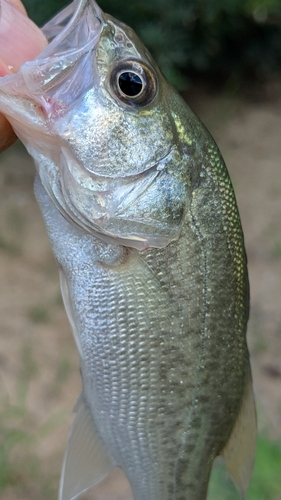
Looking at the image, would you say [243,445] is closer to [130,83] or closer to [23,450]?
[130,83]

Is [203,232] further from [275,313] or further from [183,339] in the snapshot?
[275,313]

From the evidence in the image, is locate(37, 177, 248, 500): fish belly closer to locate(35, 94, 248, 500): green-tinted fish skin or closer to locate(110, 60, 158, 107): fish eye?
locate(35, 94, 248, 500): green-tinted fish skin

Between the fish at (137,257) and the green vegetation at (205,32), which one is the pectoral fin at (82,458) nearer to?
the fish at (137,257)

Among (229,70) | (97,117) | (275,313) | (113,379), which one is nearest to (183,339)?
(113,379)

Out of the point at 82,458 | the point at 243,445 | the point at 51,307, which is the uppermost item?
the point at 243,445

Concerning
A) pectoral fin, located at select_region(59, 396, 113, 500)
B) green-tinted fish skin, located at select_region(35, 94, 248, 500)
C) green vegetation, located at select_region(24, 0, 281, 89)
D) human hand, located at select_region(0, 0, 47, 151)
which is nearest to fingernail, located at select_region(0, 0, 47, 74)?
human hand, located at select_region(0, 0, 47, 151)

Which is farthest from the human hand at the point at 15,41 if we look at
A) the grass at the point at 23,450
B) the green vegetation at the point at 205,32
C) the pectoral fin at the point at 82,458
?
the green vegetation at the point at 205,32

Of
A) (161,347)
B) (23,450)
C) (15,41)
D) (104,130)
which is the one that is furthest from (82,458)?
(23,450)
